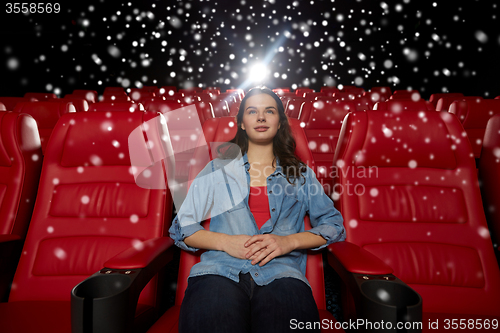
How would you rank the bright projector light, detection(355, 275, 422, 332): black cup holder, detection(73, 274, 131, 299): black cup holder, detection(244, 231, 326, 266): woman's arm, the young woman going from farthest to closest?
the bright projector light, detection(244, 231, 326, 266): woman's arm, the young woman, detection(73, 274, 131, 299): black cup holder, detection(355, 275, 422, 332): black cup holder

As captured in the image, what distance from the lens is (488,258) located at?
4.14 ft

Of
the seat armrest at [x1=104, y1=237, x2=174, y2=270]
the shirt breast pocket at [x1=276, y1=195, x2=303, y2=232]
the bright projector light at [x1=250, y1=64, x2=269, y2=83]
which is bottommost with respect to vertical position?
the seat armrest at [x1=104, y1=237, x2=174, y2=270]

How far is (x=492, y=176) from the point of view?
4.64 feet

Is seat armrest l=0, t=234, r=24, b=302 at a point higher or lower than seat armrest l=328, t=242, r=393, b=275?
lower

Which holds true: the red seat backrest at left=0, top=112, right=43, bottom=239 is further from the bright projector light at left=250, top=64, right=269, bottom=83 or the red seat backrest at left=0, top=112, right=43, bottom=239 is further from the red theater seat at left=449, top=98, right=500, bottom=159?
the bright projector light at left=250, top=64, right=269, bottom=83

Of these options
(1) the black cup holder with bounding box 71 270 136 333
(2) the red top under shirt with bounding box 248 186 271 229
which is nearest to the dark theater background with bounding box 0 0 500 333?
(1) the black cup holder with bounding box 71 270 136 333

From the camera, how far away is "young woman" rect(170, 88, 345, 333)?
0.95m

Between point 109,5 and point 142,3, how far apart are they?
4.11ft

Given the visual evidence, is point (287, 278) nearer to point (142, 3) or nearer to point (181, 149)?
point (181, 149)

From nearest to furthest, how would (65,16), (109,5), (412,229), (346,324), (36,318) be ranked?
(36,318), (346,324), (412,229), (65,16), (109,5)

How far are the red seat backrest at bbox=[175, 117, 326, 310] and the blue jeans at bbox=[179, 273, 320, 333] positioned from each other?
135mm

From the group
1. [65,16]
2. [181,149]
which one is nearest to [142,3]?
[65,16]

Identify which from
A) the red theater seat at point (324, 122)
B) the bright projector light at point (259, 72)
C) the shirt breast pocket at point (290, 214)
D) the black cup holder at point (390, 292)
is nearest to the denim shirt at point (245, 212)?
the shirt breast pocket at point (290, 214)

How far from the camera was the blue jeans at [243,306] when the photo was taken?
895mm
